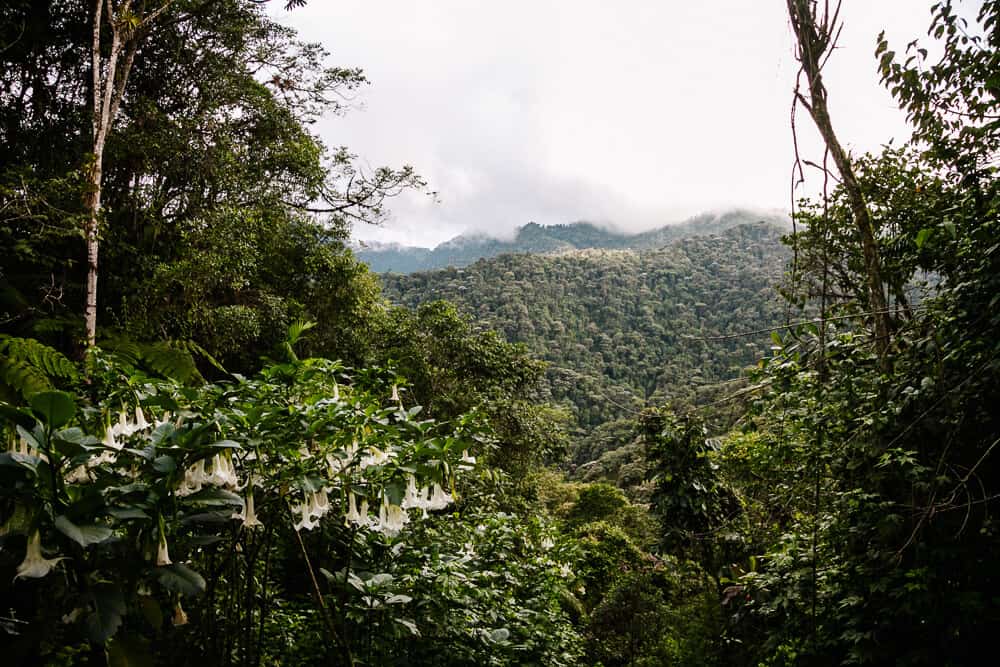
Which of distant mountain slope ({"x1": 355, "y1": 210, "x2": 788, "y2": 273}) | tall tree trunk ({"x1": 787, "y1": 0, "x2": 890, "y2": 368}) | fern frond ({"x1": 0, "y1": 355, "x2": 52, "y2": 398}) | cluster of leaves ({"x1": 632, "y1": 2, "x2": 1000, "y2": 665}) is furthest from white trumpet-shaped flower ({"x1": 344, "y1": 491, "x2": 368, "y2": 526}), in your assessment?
distant mountain slope ({"x1": 355, "y1": 210, "x2": 788, "y2": 273})

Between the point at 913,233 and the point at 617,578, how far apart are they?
4.57 m

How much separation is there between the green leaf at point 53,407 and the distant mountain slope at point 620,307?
20.4 meters

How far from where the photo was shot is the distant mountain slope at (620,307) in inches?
979

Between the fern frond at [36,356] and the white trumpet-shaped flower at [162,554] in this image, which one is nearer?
the white trumpet-shaped flower at [162,554]

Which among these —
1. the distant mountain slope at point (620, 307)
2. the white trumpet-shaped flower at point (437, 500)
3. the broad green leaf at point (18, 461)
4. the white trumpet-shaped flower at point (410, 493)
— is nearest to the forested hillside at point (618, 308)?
the distant mountain slope at point (620, 307)

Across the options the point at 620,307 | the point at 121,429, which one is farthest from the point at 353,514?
the point at 620,307

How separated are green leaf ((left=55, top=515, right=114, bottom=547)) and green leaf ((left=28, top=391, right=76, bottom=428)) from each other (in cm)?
15

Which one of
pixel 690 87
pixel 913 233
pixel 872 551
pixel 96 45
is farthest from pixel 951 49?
pixel 96 45

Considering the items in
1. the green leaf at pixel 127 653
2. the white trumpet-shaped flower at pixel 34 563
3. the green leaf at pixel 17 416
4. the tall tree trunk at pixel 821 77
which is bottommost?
the green leaf at pixel 127 653

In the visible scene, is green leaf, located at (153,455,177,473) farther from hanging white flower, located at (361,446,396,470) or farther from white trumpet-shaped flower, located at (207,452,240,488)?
hanging white flower, located at (361,446,396,470)

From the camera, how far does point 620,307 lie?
3403 centimetres

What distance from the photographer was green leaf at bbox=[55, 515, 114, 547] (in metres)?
0.82

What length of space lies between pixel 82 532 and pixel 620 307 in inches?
1348

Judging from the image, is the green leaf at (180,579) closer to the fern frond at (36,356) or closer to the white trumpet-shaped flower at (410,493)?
the white trumpet-shaped flower at (410,493)
